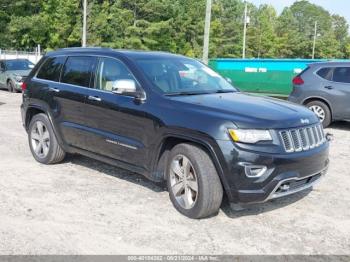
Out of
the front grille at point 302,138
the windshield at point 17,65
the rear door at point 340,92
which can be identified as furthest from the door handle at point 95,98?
the windshield at point 17,65

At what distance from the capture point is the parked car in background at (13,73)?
20.5 metres

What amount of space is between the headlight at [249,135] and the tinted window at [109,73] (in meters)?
1.72

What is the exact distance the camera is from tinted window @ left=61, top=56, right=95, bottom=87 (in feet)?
20.9

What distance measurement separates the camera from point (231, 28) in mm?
74062

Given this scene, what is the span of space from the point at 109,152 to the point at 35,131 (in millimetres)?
1962

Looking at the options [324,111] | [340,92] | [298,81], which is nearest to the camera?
[340,92]

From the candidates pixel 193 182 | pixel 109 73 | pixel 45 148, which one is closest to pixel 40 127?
pixel 45 148

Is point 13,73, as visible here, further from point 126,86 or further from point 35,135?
point 126,86

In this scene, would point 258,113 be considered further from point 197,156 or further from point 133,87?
point 133,87

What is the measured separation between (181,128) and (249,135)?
0.74 metres

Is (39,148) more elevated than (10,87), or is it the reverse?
(10,87)

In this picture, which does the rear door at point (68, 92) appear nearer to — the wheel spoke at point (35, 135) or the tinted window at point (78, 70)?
the tinted window at point (78, 70)

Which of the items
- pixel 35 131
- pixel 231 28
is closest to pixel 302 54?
pixel 231 28

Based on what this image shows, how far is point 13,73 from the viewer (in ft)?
68.4
